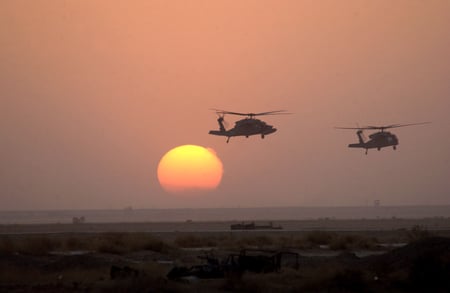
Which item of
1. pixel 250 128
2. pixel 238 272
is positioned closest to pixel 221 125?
pixel 250 128

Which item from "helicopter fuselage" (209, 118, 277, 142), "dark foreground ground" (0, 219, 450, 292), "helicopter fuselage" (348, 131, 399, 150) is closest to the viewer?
"dark foreground ground" (0, 219, 450, 292)

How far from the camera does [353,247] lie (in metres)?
55.2

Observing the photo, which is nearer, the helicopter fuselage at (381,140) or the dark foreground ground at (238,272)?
the dark foreground ground at (238,272)

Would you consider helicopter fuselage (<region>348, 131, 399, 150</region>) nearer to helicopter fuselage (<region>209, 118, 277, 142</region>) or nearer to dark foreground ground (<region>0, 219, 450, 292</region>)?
helicopter fuselage (<region>209, 118, 277, 142</region>)

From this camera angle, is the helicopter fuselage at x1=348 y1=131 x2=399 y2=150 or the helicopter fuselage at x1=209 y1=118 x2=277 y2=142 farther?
the helicopter fuselage at x1=348 y1=131 x2=399 y2=150

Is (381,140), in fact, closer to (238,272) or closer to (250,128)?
(250,128)

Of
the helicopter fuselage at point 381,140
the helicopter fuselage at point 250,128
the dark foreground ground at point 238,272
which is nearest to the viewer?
the dark foreground ground at point 238,272

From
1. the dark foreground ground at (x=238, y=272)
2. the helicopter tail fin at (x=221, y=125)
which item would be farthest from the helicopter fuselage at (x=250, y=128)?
the dark foreground ground at (x=238, y=272)

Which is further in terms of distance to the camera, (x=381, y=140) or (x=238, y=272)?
(x=381, y=140)

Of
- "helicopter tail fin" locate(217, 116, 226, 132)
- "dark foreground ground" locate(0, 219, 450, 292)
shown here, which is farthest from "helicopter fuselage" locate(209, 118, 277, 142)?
"dark foreground ground" locate(0, 219, 450, 292)

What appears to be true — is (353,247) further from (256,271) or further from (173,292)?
(173,292)

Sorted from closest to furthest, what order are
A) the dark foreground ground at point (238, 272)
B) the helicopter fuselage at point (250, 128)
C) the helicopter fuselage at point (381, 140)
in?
the dark foreground ground at point (238, 272) < the helicopter fuselage at point (250, 128) < the helicopter fuselage at point (381, 140)

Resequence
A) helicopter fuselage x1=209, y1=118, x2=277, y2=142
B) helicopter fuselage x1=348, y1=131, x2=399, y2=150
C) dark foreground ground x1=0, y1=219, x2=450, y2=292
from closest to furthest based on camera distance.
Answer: dark foreground ground x1=0, y1=219, x2=450, y2=292 → helicopter fuselage x1=209, y1=118, x2=277, y2=142 → helicopter fuselage x1=348, y1=131, x2=399, y2=150

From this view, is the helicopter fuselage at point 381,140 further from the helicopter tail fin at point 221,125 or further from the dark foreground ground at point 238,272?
the dark foreground ground at point 238,272
